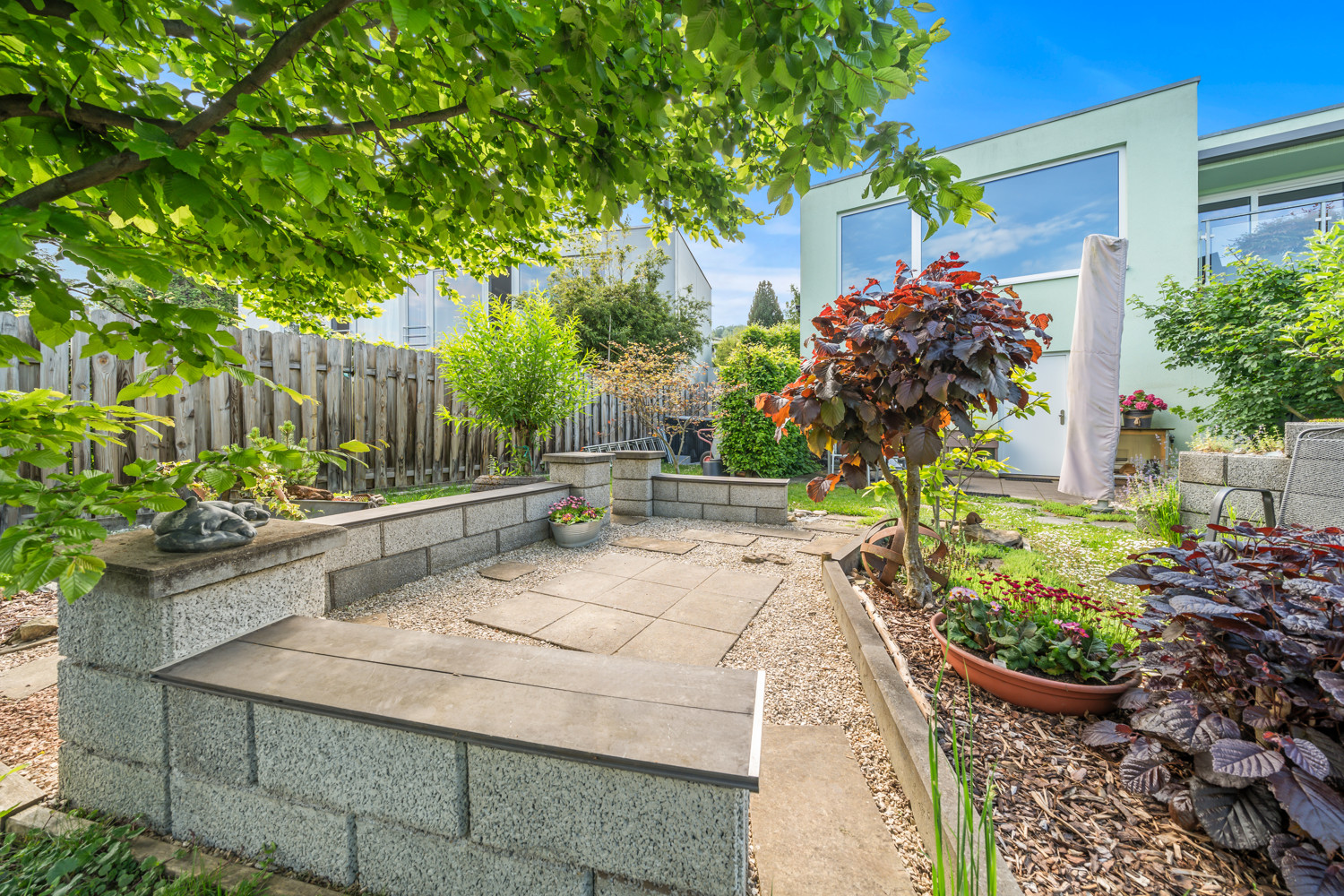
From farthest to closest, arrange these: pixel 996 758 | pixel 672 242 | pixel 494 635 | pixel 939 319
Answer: pixel 672 242 < pixel 494 635 < pixel 939 319 < pixel 996 758

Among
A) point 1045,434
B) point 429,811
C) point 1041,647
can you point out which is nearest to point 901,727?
point 1041,647

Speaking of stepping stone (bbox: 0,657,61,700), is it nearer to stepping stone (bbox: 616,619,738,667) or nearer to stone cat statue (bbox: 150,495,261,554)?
stone cat statue (bbox: 150,495,261,554)

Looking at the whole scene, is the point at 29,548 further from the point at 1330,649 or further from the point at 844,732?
the point at 1330,649

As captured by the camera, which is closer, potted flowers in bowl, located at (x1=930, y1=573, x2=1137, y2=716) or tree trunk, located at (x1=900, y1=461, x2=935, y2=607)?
potted flowers in bowl, located at (x1=930, y1=573, x2=1137, y2=716)

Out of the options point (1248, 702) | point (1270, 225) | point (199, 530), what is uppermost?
point (1270, 225)

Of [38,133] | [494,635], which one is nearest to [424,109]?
[38,133]

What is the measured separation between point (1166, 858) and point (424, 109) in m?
2.82

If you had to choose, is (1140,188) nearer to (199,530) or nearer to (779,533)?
(779,533)

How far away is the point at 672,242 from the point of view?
15.8m

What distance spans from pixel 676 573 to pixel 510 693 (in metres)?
2.57

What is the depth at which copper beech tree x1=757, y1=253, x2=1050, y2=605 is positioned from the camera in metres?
2.27

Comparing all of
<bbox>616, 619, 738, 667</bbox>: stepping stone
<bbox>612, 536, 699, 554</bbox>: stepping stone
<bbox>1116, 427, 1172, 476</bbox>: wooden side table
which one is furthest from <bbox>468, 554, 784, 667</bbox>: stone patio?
<bbox>1116, 427, 1172, 476</bbox>: wooden side table

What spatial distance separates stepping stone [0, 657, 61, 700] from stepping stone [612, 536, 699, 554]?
324 centimetres

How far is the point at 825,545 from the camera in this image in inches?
173
